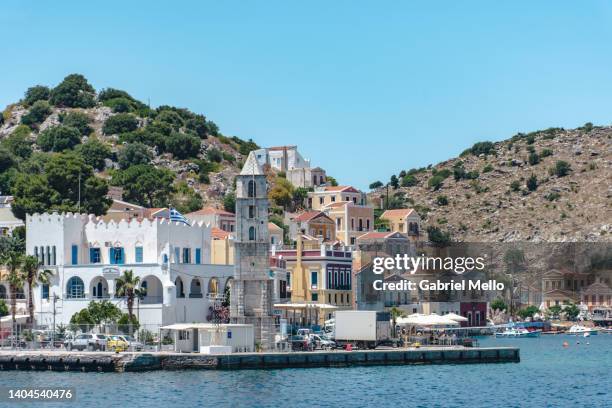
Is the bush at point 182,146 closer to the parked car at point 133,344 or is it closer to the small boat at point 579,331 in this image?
the small boat at point 579,331

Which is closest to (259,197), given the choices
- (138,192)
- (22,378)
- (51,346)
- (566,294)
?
(51,346)

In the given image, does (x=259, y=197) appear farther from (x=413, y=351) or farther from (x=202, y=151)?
(x=202, y=151)

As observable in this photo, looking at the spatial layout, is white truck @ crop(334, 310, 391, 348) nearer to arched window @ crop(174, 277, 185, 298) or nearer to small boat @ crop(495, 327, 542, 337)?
arched window @ crop(174, 277, 185, 298)

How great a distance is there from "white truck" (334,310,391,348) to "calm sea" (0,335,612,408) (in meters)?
4.57

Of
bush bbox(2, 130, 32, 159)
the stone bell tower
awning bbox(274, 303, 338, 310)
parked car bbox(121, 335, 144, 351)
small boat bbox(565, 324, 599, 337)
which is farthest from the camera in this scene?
bush bbox(2, 130, 32, 159)

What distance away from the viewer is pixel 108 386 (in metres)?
70.3

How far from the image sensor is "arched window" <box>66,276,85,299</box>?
94.2m

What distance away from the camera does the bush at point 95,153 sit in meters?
168

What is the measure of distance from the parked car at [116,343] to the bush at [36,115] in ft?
359

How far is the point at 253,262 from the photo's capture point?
86.9 meters

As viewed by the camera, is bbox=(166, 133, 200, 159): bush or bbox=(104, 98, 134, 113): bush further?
bbox=(104, 98, 134, 113): bush

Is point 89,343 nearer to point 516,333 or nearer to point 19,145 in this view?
point 516,333

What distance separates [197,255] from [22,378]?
2620cm

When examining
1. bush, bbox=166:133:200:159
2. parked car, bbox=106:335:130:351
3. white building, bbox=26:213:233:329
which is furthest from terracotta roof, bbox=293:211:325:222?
parked car, bbox=106:335:130:351
